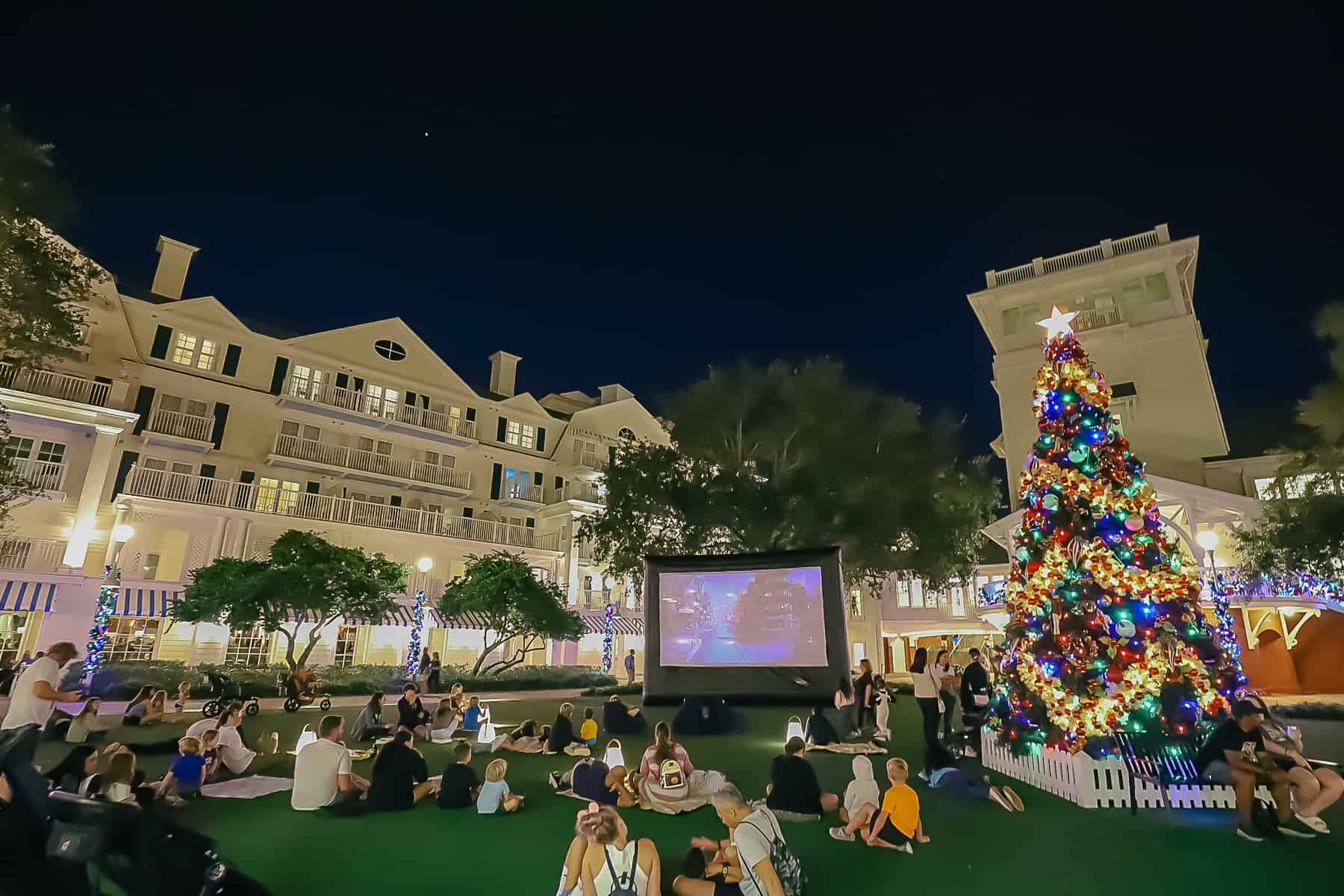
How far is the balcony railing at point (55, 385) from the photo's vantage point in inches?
821

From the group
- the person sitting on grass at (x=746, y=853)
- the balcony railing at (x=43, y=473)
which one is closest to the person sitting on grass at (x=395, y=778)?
the person sitting on grass at (x=746, y=853)

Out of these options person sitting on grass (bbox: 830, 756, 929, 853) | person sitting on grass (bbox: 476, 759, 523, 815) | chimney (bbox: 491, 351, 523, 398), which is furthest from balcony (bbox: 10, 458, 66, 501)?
person sitting on grass (bbox: 830, 756, 929, 853)

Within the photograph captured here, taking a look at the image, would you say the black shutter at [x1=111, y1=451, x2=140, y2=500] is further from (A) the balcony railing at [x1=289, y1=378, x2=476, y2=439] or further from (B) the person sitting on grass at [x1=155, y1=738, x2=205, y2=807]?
(B) the person sitting on grass at [x1=155, y1=738, x2=205, y2=807]

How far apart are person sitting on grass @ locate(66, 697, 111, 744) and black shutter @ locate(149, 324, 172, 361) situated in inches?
705

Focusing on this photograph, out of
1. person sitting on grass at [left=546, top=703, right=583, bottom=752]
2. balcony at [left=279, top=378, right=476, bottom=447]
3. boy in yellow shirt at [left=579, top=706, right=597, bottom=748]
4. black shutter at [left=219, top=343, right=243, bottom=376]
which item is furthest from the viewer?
balcony at [left=279, top=378, right=476, bottom=447]

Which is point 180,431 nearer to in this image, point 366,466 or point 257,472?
point 257,472

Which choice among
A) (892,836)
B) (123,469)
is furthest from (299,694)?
(892,836)

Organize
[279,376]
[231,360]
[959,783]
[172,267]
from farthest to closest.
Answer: [279,376] < [172,267] < [231,360] < [959,783]

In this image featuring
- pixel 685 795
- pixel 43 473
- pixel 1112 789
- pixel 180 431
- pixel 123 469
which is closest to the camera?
pixel 1112 789

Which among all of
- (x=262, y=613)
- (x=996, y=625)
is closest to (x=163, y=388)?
(x=262, y=613)

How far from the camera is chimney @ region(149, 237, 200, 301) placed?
2656 centimetres

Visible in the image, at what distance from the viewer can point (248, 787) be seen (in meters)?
8.30

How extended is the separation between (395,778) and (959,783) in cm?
656

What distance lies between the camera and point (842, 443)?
862 inches
